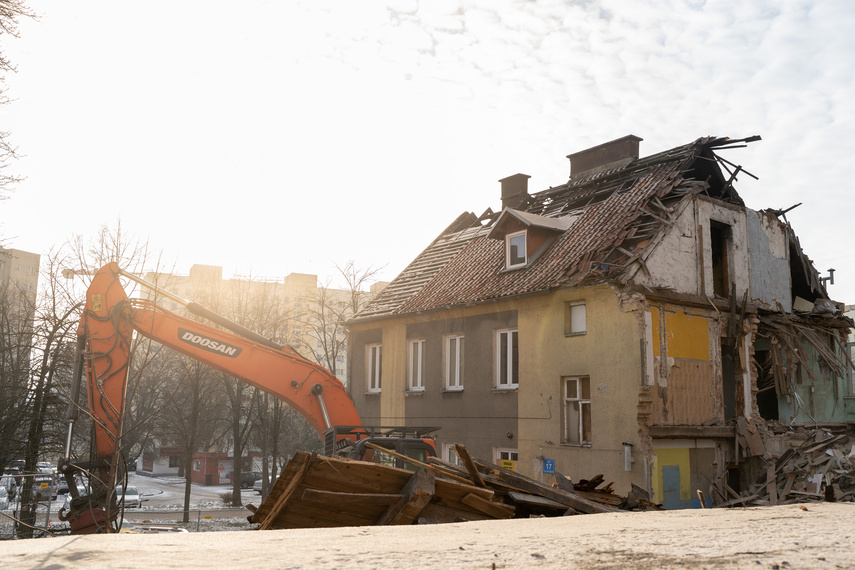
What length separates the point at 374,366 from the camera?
2242 centimetres

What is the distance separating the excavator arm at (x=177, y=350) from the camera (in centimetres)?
1173

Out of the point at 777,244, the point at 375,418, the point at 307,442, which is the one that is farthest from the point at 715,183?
the point at 307,442

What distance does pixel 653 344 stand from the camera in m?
15.0

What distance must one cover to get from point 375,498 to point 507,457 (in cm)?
971

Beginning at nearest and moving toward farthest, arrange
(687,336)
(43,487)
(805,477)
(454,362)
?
(805,477)
(687,336)
(43,487)
(454,362)

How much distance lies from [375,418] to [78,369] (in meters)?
11.6

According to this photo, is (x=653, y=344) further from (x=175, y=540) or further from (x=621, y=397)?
(x=175, y=540)

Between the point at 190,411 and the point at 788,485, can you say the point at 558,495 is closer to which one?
the point at 788,485

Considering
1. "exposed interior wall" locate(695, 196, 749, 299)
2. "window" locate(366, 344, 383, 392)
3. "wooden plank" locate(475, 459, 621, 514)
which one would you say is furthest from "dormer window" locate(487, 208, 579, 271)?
"wooden plank" locate(475, 459, 621, 514)

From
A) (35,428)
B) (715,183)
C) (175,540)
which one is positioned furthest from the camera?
(35,428)

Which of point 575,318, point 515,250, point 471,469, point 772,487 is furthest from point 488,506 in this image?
point 515,250

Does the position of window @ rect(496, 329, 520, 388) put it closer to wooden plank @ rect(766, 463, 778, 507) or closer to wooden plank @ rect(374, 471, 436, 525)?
wooden plank @ rect(766, 463, 778, 507)

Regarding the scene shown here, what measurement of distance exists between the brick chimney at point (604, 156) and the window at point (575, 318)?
18.9 ft

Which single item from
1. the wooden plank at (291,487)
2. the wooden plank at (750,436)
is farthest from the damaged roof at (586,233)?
the wooden plank at (291,487)
